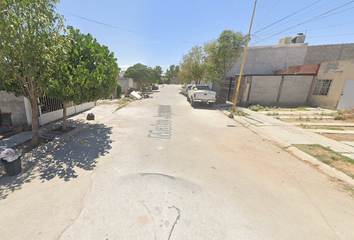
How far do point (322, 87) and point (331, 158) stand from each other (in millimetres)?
11520

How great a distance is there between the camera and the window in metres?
11.4

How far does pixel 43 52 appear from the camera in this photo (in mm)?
3348

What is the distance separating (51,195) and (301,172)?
218 inches

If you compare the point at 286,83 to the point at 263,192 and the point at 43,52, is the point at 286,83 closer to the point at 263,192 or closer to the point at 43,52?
the point at 263,192

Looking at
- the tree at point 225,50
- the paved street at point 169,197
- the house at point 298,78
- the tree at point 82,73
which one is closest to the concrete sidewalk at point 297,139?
the paved street at point 169,197

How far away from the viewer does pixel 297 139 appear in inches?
224

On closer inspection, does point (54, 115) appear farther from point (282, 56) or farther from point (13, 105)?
point (282, 56)

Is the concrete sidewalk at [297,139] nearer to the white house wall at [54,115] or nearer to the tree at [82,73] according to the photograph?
the tree at [82,73]

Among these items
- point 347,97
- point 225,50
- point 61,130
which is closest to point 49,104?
point 61,130

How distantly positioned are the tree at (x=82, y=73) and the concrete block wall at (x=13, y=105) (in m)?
2.67

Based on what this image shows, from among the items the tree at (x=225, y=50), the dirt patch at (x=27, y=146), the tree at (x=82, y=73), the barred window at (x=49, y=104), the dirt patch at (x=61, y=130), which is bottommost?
the dirt patch at (x=27, y=146)

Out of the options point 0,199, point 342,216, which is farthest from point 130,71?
point 342,216

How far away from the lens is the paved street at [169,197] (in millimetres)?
1975

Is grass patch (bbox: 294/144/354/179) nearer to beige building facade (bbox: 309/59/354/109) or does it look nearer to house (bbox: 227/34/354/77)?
beige building facade (bbox: 309/59/354/109)
